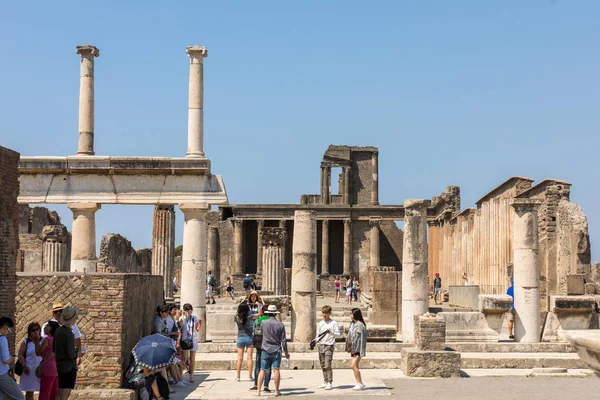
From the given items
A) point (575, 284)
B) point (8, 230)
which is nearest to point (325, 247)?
point (575, 284)

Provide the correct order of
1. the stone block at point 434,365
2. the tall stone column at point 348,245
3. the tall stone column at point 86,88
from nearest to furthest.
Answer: the stone block at point 434,365 < the tall stone column at point 86,88 < the tall stone column at point 348,245

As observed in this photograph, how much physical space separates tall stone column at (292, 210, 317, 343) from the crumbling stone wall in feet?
58.0

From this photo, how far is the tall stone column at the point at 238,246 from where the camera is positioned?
52469 mm

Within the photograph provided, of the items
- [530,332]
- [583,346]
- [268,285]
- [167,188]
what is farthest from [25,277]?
[268,285]

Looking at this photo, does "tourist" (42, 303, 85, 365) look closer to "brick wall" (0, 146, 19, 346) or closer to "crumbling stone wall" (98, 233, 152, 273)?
"brick wall" (0, 146, 19, 346)

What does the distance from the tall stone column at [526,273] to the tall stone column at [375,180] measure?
3596 cm

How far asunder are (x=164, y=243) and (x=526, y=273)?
43.4 feet

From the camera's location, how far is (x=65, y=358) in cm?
1036

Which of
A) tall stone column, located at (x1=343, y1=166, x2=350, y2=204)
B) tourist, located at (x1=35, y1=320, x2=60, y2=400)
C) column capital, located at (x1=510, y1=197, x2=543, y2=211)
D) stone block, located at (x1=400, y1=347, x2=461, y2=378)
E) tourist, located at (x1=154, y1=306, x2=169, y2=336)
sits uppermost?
tall stone column, located at (x1=343, y1=166, x2=350, y2=204)

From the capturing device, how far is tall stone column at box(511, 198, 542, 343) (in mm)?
19237

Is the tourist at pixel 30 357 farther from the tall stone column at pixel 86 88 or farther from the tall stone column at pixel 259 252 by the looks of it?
the tall stone column at pixel 259 252

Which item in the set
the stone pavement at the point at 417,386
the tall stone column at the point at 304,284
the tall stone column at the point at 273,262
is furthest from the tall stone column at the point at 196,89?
the tall stone column at the point at 273,262

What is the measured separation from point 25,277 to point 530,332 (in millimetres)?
11217

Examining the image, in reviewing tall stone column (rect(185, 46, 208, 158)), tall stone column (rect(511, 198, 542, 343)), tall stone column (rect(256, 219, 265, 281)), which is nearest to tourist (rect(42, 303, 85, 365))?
tall stone column (rect(185, 46, 208, 158))
